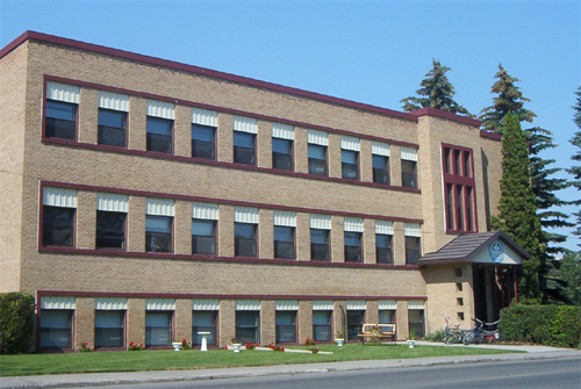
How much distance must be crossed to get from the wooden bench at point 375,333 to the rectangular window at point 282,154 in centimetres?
853

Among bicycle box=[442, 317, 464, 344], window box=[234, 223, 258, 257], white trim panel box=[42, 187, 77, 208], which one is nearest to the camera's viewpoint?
white trim panel box=[42, 187, 77, 208]

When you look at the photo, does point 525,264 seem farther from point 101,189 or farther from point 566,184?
point 101,189

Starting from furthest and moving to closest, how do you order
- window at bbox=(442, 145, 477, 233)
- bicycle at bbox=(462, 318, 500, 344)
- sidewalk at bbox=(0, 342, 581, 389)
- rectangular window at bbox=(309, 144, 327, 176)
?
window at bbox=(442, 145, 477, 233) < rectangular window at bbox=(309, 144, 327, 176) < bicycle at bbox=(462, 318, 500, 344) < sidewalk at bbox=(0, 342, 581, 389)

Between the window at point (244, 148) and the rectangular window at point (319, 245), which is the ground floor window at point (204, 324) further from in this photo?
the window at point (244, 148)

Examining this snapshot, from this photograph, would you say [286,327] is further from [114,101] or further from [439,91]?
[439,91]

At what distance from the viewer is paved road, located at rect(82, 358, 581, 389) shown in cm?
1792

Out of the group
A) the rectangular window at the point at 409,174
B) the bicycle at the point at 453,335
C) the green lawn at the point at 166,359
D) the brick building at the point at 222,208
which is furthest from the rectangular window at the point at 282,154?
the bicycle at the point at 453,335

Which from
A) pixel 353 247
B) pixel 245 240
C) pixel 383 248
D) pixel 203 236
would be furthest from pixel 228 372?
pixel 383 248

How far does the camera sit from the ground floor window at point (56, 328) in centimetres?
2900

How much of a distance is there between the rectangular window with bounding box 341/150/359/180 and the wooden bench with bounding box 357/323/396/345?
7572 mm

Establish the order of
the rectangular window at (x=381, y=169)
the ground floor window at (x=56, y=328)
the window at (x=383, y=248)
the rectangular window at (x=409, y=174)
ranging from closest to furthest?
the ground floor window at (x=56, y=328), the window at (x=383, y=248), the rectangular window at (x=381, y=169), the rectangular window at (x=409, y=174)

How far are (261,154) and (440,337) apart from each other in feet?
43.6

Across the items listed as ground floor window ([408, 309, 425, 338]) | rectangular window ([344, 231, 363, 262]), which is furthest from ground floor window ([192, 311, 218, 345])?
ground floor window ([408, 309, 425, 338])

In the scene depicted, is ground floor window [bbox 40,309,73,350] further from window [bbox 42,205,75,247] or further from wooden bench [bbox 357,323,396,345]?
wooden bench [bbox 357,323,396,345]
